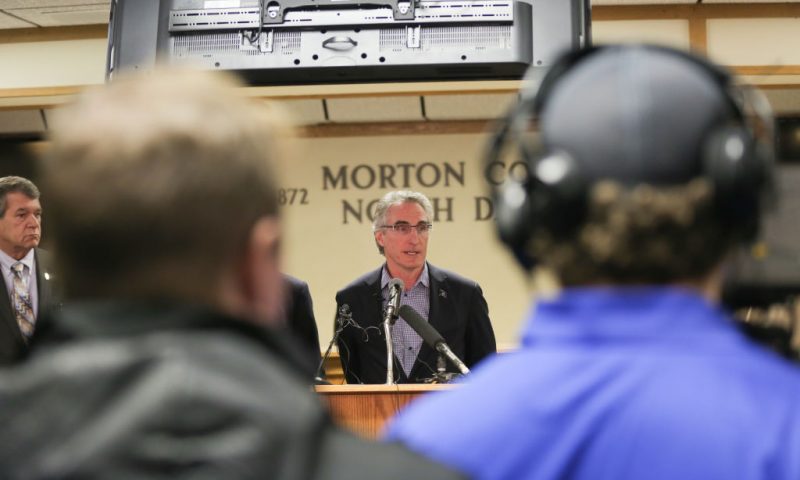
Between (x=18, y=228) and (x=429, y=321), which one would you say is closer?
(x=429, y=321)

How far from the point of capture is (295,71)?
3.20 m

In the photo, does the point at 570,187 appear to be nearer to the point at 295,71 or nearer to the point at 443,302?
the point at 295,71

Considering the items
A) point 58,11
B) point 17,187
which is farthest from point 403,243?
point 58,11

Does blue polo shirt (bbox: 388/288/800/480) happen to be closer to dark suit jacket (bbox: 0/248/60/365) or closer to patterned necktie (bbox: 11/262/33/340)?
dark suit jacket (bbox: 0/248/60/365)

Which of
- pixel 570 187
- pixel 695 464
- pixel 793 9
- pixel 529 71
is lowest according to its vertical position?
pixel 695 464

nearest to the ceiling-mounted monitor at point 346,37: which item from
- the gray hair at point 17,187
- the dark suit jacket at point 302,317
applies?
the dark suit jacket at point 302,317

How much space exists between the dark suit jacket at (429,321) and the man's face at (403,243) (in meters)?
0.08

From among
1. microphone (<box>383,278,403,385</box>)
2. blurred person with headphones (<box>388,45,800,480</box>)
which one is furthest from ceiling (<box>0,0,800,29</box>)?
Answer: blurred person with headphones (<box>388,45,800,480</box>)

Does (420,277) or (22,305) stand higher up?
(420,277)

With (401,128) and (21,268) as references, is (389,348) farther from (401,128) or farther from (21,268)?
(401,128)

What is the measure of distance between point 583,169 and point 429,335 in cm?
272

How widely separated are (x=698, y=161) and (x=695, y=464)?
0.69 feet

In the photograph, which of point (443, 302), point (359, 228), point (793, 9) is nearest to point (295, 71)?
point (443, 302)

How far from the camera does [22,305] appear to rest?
445cm
